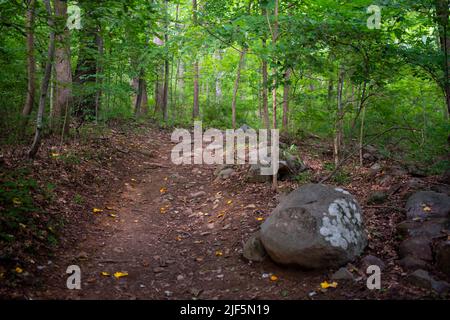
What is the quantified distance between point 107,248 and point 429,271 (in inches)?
179

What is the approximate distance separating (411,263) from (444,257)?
38cm

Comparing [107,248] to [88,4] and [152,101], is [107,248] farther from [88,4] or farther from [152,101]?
[152,101]

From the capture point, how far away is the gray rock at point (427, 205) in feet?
18.2

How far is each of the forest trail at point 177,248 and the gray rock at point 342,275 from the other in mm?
228

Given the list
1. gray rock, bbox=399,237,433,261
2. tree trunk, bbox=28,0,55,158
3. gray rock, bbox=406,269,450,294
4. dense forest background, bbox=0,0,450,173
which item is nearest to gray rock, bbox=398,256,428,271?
gray rock, bbox=399,237,433,261

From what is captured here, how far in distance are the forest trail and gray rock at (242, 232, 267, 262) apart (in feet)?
0.41

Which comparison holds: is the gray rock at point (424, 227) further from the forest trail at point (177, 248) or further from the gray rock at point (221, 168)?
Answer: the gray rock at point (221, 168)

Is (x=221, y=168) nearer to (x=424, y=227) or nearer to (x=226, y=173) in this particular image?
(x=226, y=173)

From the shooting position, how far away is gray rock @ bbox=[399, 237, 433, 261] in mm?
4703

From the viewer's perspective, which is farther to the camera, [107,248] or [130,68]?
[130,68]

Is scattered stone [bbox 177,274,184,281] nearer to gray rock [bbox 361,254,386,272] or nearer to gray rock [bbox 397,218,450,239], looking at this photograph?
gray rock [bbox 361,254,386,272]

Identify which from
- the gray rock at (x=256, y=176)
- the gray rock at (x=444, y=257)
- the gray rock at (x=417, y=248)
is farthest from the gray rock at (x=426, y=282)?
the gray rock at (x=256, y=176)

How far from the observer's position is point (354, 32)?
6242mm

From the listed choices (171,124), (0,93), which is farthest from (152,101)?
(0,93)
